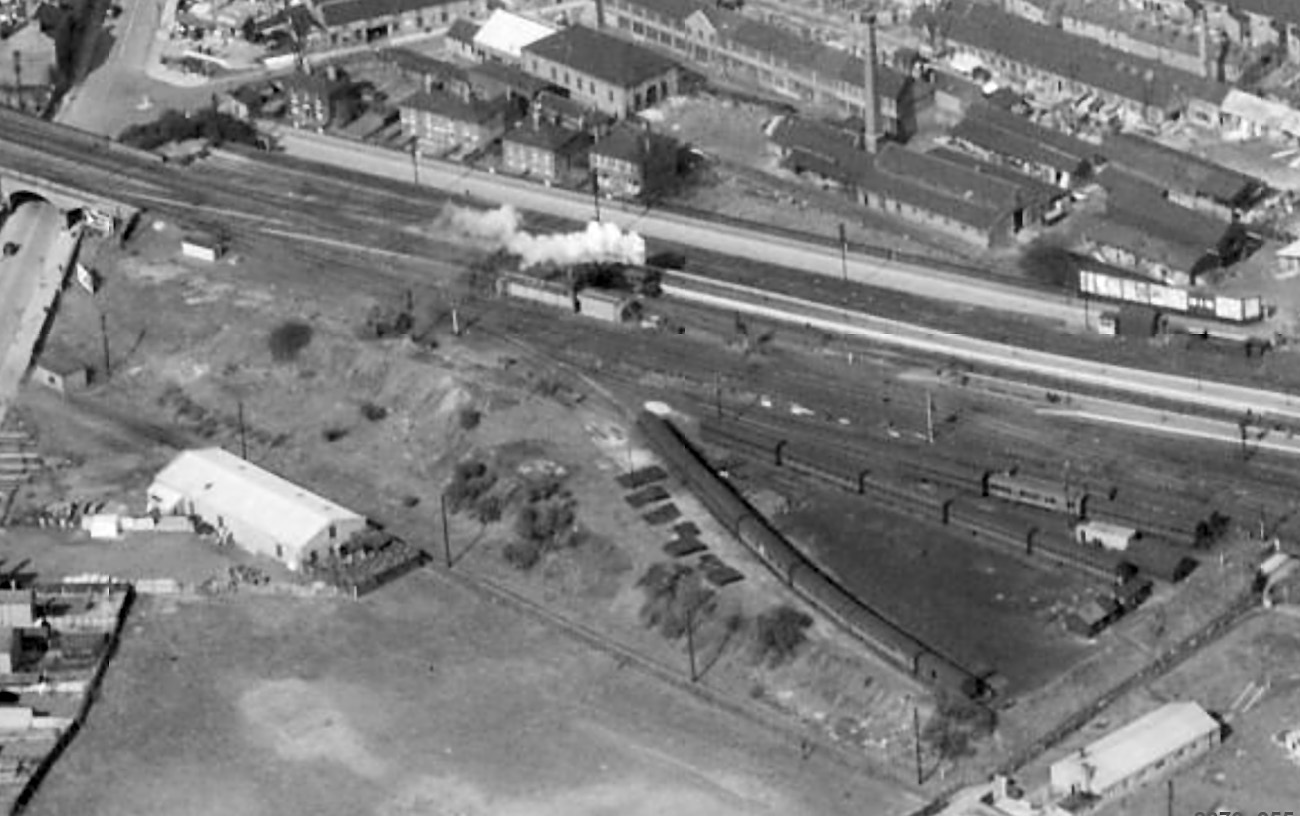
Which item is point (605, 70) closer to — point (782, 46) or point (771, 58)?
point (771, 58)

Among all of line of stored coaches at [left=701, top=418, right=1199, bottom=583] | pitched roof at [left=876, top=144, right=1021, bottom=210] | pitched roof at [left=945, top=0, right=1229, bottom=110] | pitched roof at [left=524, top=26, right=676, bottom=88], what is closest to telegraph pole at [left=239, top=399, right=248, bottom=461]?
line of stored coaches at [left=701, top=418, right=1199, bottom=583]

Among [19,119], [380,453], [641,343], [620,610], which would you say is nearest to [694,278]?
[641,343]

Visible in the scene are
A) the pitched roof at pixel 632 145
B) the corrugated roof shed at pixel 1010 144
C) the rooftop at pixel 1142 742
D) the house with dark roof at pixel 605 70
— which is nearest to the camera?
the rooftop at pixel 1142 742

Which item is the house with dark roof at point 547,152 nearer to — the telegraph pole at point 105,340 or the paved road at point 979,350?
the paved road at point 979,350

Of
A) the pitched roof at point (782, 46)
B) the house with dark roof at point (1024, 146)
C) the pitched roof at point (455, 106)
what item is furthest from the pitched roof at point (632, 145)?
the house with dark roof at point (1024, 146)

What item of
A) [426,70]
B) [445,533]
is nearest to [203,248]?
[426,70]
